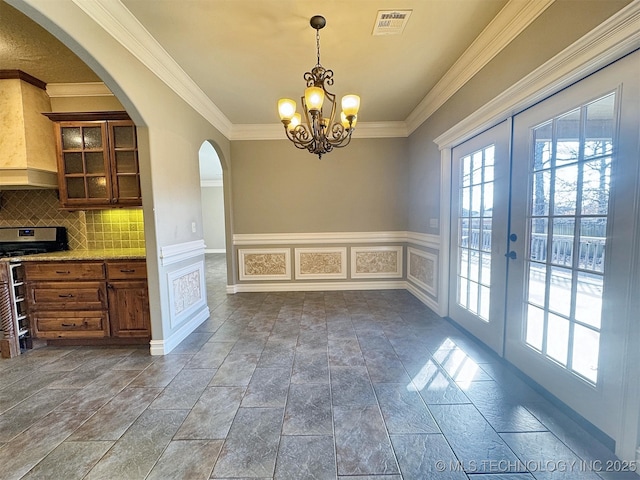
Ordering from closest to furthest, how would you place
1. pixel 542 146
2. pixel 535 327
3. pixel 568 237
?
pixel 568 237
pixel 542 146
pixel 535 327

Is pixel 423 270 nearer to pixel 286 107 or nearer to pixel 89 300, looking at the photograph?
pixel 286 107

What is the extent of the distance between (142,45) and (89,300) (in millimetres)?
2487

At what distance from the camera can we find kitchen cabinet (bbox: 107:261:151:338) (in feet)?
8.80

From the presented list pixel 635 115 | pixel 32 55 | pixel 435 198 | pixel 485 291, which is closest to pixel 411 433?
pixel 485 291

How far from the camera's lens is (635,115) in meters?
1.32

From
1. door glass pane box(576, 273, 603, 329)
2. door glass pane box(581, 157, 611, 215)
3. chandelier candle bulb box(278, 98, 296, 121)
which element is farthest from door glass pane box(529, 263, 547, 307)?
chandelier candle bulb box(278, 98, 296, 121)

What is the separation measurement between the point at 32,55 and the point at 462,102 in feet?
13.8

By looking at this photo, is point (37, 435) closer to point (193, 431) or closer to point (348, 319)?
point (193, 431)

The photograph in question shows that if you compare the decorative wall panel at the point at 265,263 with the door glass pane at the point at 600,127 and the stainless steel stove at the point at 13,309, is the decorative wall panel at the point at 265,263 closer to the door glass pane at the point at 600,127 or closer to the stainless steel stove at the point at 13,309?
the stainless steel stove at the point at 13,309

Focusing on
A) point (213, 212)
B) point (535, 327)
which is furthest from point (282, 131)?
point (213, 212)

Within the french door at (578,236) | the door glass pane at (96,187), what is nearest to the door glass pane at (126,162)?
the door glass pane at (96,187)

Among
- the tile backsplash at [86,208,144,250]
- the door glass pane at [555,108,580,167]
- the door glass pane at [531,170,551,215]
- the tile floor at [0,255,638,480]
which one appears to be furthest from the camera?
the tile backsplash at [86,208,144,250]

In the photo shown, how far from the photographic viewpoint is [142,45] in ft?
A: 7.45

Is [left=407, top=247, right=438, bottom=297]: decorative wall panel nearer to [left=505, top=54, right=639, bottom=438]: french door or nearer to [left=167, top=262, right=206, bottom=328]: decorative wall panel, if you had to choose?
[left=505, top=54, right=639, bottom=438]: french door
